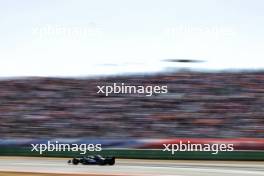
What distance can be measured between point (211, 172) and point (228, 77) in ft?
19.2

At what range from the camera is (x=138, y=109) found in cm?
1742

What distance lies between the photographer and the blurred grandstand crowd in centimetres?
1658

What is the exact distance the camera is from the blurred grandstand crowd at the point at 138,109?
1658 centimetres

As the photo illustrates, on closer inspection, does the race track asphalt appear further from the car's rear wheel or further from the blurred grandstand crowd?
the blurred grandstand crowd

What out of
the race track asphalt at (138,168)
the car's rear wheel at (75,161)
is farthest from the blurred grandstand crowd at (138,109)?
the car's rear wheel at (75,161)

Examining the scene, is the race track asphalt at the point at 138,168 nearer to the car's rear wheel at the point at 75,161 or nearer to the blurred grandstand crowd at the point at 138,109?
the car's rear wheel at the point at 75,161

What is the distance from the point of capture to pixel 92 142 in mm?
15555

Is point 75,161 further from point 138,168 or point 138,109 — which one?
point 138,109

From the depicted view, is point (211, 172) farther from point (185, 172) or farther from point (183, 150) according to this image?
point (183, 150)

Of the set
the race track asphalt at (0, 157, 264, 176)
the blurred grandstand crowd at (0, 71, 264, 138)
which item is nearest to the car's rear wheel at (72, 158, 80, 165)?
the race track asphalt at (0, 157, 264, 176)

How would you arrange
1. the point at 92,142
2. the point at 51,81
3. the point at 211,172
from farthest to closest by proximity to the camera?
the point at 51,81 → the point at 92,142 → the point at 211,172

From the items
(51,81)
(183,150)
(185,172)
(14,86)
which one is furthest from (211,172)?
(14,86)

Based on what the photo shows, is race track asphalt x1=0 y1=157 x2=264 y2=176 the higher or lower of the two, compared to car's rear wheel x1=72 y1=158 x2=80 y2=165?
lower

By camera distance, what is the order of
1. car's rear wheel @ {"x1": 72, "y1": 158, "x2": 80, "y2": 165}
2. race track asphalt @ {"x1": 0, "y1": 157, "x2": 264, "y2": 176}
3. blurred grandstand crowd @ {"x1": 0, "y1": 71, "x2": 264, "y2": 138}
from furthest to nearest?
blurred grandstand crowd @ {"x1": 0, "y1": 71, "x2": 264, "y2": 138} < car's rear wheel @ {"x1": 72, "y1": 158, "x2": 80, "y2": 165} < race track asphalt @ {"x1": 0, "y1": 157, "x2": 264, "y2": 176}
